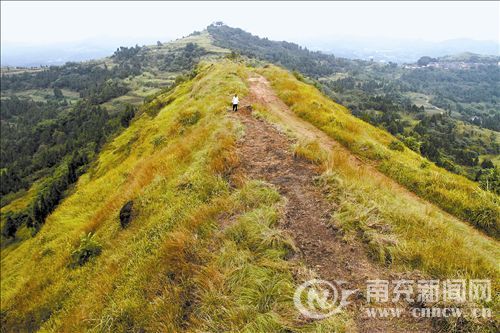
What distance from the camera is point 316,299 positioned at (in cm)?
756

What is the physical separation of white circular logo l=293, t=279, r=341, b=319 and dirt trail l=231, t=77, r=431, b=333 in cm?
37

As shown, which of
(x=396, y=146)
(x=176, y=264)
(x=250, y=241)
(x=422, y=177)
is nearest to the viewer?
(x=250, y=241)

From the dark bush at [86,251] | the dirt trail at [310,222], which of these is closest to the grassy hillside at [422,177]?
the dirt trail at [310,222]

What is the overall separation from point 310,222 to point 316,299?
3.23 meters

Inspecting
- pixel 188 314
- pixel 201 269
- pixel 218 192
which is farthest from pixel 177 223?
pixel 188 314

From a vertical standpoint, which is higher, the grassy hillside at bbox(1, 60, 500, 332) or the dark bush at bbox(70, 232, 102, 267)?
the grassy hillside at bbox(1, 60, 500, 332)

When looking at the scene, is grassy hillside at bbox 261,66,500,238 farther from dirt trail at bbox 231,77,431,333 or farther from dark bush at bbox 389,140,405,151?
dirt trail at bbox 231,77,431,333

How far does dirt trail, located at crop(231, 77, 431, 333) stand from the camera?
760cm

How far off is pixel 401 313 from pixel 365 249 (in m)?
2.08

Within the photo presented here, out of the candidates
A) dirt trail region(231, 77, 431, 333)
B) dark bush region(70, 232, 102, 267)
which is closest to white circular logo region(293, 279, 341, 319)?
dirt trail region(231, 77, 431, 333)

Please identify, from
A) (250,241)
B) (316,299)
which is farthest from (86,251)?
(316,299)

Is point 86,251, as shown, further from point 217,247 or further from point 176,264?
point 217,247

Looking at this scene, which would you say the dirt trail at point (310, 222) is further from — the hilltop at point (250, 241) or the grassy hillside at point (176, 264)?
the grassy hillside at point (176, 264)

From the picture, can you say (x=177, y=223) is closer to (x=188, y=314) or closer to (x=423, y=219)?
(x=188, y=314)
